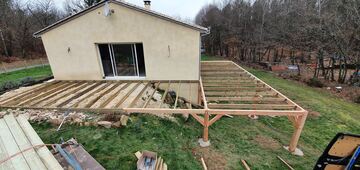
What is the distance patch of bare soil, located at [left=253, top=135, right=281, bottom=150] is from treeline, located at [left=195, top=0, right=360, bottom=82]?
37.3 ft

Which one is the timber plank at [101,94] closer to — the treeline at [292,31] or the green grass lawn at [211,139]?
the green grass lawn at [211,139]

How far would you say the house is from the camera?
7000 mm

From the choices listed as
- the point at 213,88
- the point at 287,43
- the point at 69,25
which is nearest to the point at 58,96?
the point at 69,25

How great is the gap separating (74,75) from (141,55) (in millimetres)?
3420

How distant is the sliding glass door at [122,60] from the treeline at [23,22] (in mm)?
16871

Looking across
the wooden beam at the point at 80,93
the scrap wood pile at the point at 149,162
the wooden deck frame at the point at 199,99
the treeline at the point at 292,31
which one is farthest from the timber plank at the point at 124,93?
the treeline at the point at 292,31

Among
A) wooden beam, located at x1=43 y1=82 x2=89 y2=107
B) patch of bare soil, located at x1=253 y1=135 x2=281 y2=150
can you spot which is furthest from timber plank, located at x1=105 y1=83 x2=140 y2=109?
patch of bare soil, located at x1=253 y1=135 x2=281 y2=150

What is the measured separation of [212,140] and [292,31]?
16132mm

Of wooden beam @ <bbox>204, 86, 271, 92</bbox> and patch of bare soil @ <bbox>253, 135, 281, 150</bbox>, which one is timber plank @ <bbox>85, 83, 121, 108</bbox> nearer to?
wooden beam @ <bbox>204, 86, 271, 92</bbox>

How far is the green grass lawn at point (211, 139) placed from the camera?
4.38 metres

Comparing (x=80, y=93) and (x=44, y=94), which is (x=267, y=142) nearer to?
(x=80, y=93)

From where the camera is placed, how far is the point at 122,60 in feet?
25.6

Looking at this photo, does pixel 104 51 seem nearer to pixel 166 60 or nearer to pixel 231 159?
pixel 166 60

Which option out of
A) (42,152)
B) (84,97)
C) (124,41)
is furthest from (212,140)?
(124,41)
